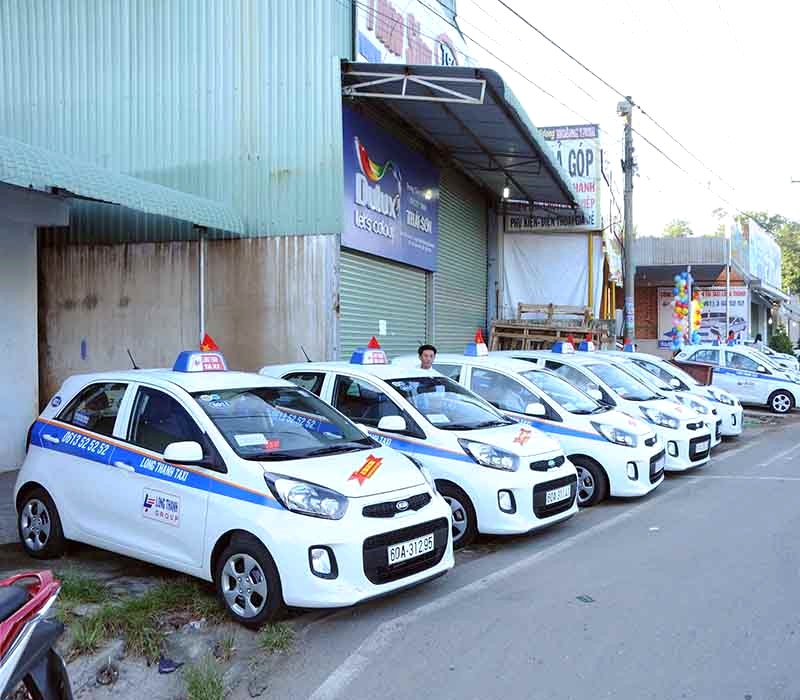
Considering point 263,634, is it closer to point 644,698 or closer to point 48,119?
point 644,698

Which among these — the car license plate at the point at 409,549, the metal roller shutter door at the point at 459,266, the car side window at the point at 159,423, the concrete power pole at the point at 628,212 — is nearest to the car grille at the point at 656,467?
the car license plate at the point at 409,549

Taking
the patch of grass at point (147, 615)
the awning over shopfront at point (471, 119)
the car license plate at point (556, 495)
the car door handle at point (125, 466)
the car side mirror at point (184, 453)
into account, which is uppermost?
the awning over shopfront at point (471, 119)

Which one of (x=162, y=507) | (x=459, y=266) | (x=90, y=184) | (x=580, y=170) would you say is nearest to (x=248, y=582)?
(x=162, y=507)

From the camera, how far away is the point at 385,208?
562 inches

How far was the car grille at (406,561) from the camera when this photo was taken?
4.91 metres

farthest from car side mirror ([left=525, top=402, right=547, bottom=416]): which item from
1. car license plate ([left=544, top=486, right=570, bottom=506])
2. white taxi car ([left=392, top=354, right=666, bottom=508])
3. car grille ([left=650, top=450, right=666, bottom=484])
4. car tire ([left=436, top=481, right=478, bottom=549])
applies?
car tire ([left=436, top=481, right=478, bottom=549])

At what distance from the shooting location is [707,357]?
18.9 meters

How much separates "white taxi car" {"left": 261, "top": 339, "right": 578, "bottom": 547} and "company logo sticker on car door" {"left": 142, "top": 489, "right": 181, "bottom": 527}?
2.12 metres

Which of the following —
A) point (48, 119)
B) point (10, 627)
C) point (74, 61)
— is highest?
point (74, 61)

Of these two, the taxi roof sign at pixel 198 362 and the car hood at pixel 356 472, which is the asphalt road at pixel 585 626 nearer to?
the car hood at pixel 356 472

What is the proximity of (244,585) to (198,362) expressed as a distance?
2.01 meters

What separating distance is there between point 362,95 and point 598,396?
5756mm

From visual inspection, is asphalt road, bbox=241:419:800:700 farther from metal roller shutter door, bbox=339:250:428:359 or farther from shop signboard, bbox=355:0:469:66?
shop signboard, bbox=355:0:469:66

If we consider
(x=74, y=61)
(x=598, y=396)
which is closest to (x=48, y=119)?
(x=74, y=61)
